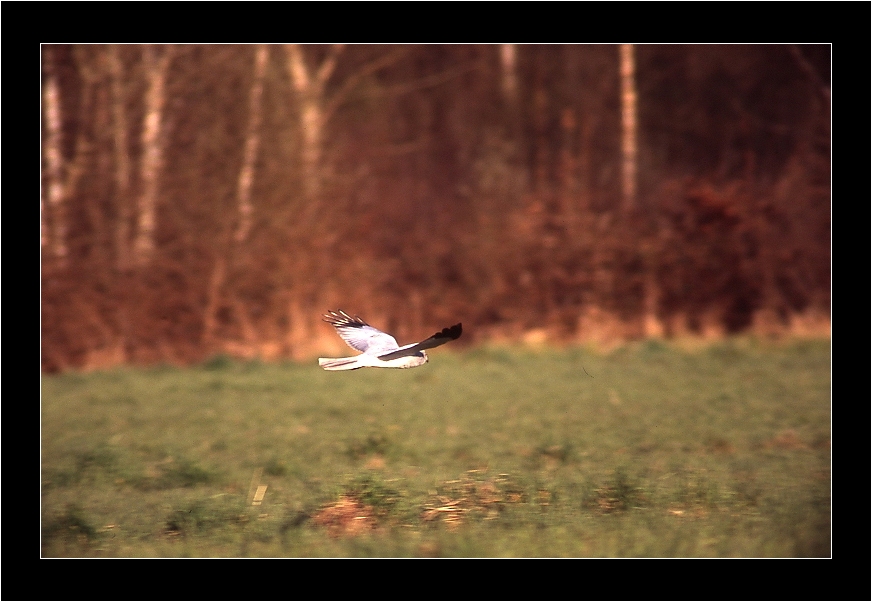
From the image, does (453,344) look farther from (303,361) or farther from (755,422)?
(755,422)

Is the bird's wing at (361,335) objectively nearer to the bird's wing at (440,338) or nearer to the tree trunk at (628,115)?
the bird's wing at (440,338)

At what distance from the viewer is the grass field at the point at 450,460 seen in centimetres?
493

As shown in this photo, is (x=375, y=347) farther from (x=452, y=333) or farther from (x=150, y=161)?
(x=150, y=161)

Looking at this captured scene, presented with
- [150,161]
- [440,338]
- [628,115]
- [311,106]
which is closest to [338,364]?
[440,338]

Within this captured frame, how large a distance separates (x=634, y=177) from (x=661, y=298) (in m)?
2.23

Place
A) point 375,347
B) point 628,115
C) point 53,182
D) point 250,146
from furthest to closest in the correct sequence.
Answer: point 628,115 → point 250,146 → point 53,182 → point 375,347

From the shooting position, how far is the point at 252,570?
4.69 metres

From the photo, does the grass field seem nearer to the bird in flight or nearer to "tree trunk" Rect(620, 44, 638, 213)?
the bird in flight

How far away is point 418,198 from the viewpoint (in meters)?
15.7

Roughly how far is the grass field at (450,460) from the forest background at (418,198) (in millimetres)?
2108

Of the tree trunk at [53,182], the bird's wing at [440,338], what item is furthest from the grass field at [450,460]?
the tree trunk at [53,182]

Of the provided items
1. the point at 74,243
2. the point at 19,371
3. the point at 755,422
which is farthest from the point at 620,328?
the point at 19,371

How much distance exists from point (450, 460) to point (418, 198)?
372 inches

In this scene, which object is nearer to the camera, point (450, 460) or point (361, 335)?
point (361, 335)
